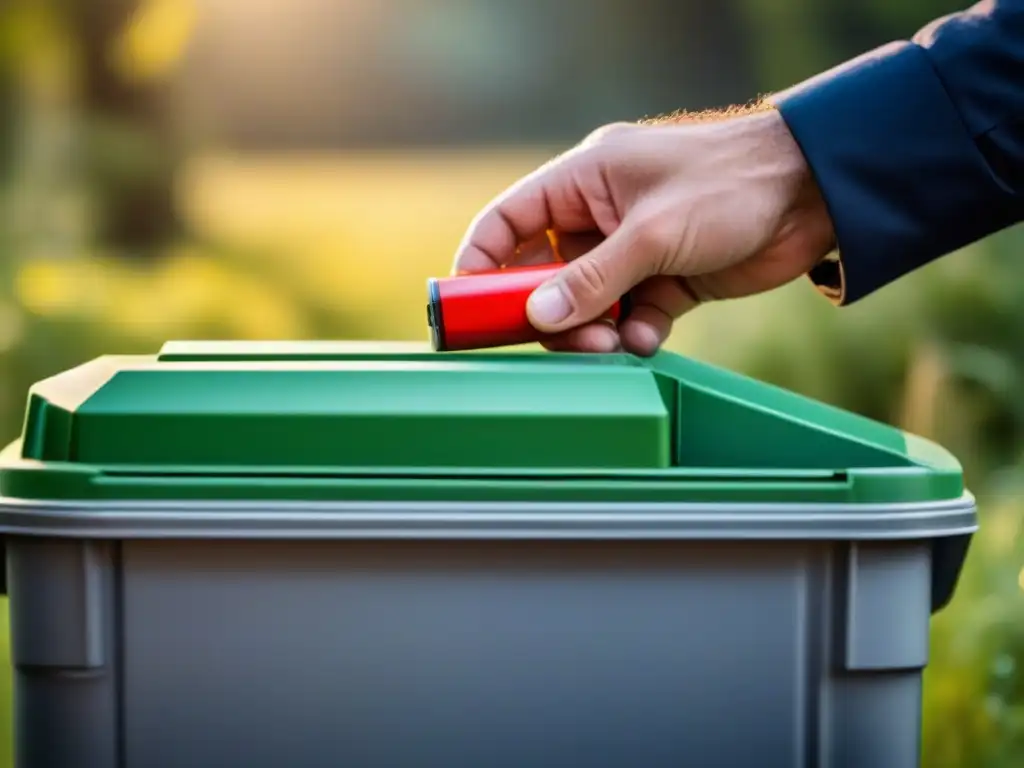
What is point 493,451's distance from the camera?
4.09 ft

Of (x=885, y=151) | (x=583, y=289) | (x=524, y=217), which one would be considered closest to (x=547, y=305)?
(x=583, y=289)

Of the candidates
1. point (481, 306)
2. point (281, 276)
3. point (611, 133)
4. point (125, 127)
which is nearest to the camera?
point (481, 306)

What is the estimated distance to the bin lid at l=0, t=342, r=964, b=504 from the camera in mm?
1227

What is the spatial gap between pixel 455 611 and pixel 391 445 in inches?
7.0

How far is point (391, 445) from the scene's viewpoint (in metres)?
1.25

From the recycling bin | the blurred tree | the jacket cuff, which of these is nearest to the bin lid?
the recycling bin

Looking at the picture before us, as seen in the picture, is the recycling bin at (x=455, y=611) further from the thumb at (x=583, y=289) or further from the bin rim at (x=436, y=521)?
the thumb at (x=583, y=289)

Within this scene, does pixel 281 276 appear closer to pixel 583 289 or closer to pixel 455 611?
pixel 583 289

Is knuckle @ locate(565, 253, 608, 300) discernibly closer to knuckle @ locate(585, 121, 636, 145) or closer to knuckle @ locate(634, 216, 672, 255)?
knuckle @ locate(634, 216, 672, 255)

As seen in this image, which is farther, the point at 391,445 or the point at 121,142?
the point at 121,142

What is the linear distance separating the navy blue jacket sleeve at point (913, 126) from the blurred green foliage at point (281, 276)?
1522 millimetres

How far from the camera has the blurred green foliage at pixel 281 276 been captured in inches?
150

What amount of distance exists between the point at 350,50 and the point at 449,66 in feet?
1.96

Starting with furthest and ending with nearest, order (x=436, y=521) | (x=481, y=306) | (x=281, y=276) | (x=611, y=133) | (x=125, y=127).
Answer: (x=281, y=276), (x=125, y=127), (x=611, y=133), (x=481, y=306), (x=436, y=521)
